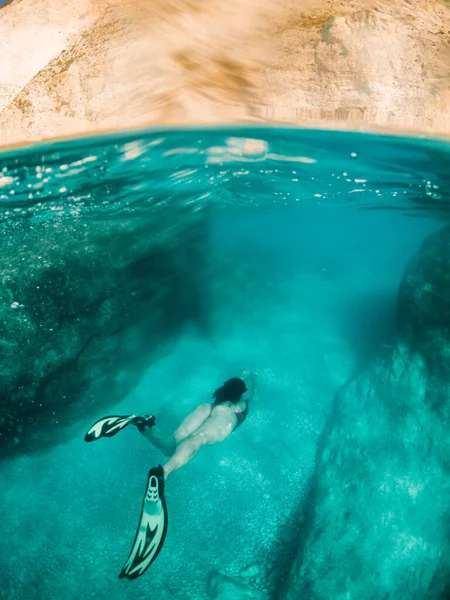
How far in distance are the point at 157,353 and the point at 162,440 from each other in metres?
5.22

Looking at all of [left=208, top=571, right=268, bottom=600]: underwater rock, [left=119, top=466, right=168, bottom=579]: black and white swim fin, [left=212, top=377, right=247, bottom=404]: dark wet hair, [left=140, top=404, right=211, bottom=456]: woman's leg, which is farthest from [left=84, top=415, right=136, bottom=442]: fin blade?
[left=208, top=571, right=268, bottom=600]: underwater rock

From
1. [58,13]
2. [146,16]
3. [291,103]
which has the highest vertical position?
[58,13]

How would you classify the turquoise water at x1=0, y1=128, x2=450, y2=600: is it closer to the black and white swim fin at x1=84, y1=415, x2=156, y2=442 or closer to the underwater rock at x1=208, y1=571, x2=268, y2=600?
the underwater rock at x1=208, y1=571, x2=268, y2=600

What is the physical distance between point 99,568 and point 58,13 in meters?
10.9

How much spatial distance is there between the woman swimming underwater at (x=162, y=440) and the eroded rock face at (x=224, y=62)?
244 inches

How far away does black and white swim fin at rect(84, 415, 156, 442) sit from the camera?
7.64 m

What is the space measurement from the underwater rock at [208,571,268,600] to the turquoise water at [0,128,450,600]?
1.8 inches

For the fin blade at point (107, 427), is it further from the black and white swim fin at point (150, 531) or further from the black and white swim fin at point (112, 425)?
the black and white swim fin at point (150, 531)

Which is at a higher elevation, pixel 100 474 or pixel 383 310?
pixel 100 474

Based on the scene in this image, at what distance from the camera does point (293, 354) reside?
14.4 meters

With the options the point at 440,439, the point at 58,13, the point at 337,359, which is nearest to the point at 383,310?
the point at 337,359

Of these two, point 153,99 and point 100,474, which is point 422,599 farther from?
point 153,99

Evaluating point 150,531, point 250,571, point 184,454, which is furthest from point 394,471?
point 150,531

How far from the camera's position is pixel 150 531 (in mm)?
6418
